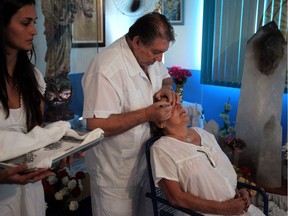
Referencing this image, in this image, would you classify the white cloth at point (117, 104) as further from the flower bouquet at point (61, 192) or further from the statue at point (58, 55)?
the statue at point (58, 55)

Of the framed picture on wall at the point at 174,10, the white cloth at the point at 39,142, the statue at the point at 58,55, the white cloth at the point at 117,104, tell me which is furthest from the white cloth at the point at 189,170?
the framed picture on wall at the point at 174,10

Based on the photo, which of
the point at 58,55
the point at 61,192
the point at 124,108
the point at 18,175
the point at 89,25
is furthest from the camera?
the point at 89,25

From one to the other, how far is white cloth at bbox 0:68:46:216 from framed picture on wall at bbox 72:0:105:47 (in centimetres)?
161

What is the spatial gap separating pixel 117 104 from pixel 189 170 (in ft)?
1.50

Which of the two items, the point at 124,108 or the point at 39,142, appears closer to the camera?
the point at 39,142

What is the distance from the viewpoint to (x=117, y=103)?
56.0 inches

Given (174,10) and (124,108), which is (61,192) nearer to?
(124,108)

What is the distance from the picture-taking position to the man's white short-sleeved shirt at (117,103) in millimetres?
1394

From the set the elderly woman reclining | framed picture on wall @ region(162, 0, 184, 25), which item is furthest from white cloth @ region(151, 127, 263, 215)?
framed picture on wall @ region(162, 0, 184, 25)

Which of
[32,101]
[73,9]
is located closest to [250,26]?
[73,9]

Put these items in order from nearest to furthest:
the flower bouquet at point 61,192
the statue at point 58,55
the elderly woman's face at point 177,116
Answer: the elderly woman's face at point 177,116, the flower bouquet at point 61,192, the statue at point 58,55

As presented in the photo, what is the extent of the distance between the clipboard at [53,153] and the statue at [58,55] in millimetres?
1278

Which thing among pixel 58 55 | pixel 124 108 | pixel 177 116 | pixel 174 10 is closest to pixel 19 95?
pixel 124 108

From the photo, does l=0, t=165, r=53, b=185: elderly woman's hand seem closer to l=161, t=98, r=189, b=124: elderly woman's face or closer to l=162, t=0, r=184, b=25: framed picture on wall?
l=161, t=98, r=189, b=124: elderly woman's face
